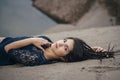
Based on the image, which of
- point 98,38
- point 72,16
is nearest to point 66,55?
point 98,38

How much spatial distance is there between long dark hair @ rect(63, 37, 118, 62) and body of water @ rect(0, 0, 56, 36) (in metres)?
6.07

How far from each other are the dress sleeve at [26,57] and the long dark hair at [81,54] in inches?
13.8

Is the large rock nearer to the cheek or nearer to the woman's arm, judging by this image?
the woman's arm

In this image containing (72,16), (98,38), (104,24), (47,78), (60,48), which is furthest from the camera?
(72,16)

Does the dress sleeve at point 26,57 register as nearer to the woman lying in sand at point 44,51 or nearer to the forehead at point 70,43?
the woman lying in sand at point 44,51

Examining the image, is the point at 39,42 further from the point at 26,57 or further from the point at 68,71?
the point at 68,71

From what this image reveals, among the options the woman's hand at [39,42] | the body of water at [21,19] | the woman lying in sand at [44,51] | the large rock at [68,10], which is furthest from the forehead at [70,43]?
the large rock at [68,10]

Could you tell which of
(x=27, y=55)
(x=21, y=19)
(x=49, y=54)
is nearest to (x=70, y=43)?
(x=49, y=54)

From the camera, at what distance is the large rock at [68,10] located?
11.8m

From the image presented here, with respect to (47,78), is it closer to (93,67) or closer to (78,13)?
(93,67)

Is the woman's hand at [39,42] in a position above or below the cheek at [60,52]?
above

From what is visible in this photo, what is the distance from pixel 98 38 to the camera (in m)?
5.66

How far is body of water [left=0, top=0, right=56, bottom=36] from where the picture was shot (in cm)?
1031

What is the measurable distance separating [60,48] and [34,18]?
8.05m
